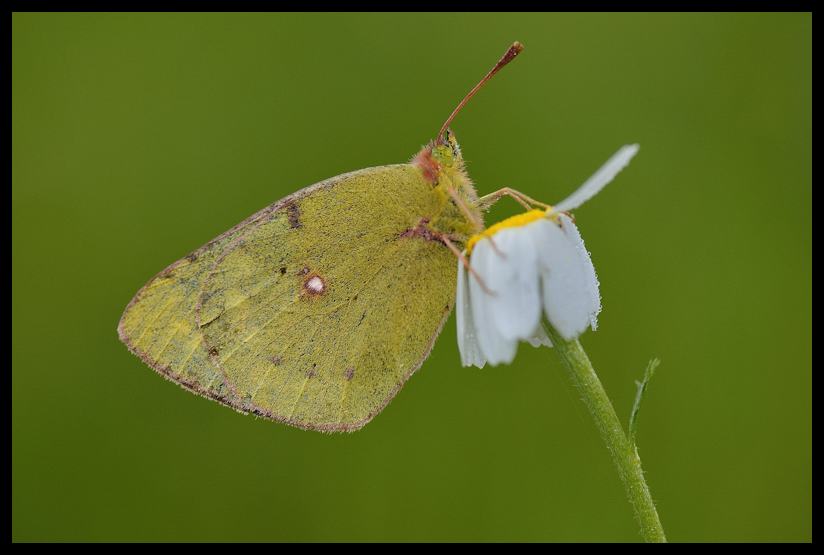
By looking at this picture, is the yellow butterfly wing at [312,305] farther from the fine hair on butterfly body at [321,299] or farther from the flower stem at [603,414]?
the flower stem at [603,414]

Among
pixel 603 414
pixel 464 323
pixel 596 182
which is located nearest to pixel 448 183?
pixel 464 323

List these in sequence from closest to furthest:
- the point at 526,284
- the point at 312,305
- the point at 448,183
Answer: the point at 526,284 < the point at 448,183 < the point at 312,305

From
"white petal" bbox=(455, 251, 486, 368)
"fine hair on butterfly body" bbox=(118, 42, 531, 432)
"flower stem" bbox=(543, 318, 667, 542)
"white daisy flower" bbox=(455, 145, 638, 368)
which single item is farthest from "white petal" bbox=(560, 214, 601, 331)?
"fine hair on butterfly body" bbox=(118, 42, 531, 432)

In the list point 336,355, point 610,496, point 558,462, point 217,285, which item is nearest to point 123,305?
point 217,285

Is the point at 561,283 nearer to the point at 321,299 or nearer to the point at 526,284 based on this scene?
the point at 526,284

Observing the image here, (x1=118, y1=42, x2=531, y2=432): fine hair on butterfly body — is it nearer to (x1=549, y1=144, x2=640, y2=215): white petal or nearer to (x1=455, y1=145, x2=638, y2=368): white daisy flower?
(x1=455, y1=145, x2=638, y2=368): white daisy flower

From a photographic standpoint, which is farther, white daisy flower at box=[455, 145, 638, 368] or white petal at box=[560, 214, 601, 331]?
white petal at box=[560, 214, 601, 331]

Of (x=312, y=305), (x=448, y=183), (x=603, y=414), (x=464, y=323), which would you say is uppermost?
(x=448, y=183)

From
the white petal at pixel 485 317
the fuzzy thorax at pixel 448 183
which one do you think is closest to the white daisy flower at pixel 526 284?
the white petal at pixel 485 317
